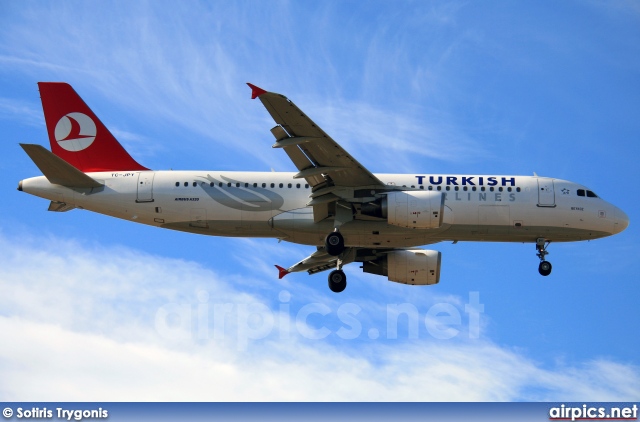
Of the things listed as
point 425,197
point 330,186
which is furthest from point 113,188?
point 425,197

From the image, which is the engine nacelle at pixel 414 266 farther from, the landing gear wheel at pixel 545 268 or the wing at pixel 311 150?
the wing at pixel 311 150

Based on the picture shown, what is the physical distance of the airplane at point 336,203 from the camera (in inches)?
1481

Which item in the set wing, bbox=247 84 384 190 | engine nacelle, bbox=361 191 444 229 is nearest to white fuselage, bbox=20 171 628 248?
engine nacelle, bbox=361 191 444 229

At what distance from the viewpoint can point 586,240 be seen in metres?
40.2

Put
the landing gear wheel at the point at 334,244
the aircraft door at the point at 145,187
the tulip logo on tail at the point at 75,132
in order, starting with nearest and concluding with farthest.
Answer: the landing gear wheel at the point at 334,244 < the aircraft door at the point at 145,187 < the tulip logo on tail at the point at 75,132

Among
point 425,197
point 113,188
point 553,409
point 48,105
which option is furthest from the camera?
point 48,105

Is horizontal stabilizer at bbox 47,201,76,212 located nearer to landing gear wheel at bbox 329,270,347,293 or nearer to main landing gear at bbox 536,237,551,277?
landing gear wheel at bbox 329,270,347,293

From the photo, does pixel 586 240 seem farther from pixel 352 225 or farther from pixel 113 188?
pixel 113 188

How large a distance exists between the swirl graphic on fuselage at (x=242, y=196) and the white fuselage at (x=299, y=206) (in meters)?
0.04

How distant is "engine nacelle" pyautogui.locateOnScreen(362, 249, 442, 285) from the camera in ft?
140

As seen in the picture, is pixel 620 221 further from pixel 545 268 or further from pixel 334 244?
pixel 334 244

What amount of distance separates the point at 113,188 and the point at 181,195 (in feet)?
9.42

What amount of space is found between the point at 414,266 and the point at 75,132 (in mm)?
16190

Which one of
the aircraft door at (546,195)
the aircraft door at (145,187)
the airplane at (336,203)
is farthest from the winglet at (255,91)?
the aircraft door at (546,195)
